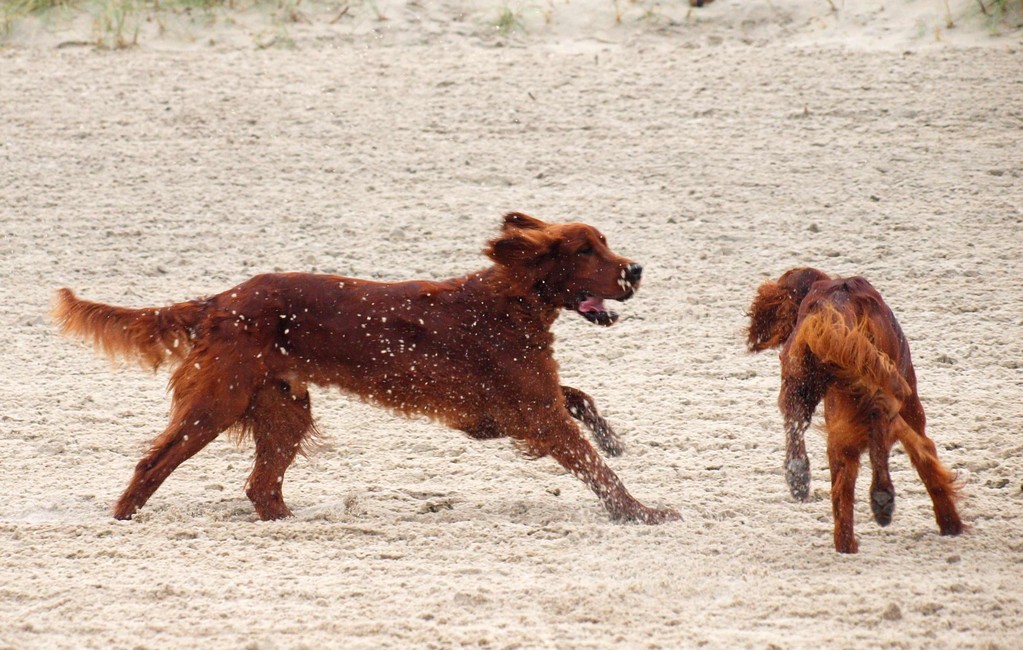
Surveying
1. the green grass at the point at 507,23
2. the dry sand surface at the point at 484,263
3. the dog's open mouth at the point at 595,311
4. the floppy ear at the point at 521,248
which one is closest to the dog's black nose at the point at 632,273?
the dog's open mouth at the point at 595,311

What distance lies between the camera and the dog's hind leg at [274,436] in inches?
214

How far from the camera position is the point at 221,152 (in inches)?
401

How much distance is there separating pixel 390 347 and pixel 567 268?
80cm

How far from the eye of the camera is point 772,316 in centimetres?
539

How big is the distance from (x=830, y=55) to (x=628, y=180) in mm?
2511

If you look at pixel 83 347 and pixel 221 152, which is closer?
pixel 83 347

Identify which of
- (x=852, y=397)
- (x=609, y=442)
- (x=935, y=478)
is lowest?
(x=609, y=442)

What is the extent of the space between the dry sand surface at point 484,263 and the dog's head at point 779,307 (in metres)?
0.64

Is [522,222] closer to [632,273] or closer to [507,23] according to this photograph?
[632,273]

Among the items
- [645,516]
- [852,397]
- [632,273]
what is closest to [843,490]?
[852,397]

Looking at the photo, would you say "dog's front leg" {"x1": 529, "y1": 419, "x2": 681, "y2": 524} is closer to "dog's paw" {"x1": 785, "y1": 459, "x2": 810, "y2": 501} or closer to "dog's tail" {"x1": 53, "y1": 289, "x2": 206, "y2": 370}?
"dog's paw" {"x1": 785, "y1": 459, "x2": 810, "y2": 501}

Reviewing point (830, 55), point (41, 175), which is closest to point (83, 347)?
point (41, 175)

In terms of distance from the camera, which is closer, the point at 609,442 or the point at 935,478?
the point at 935,478

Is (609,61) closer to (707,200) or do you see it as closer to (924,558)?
(707,200)
